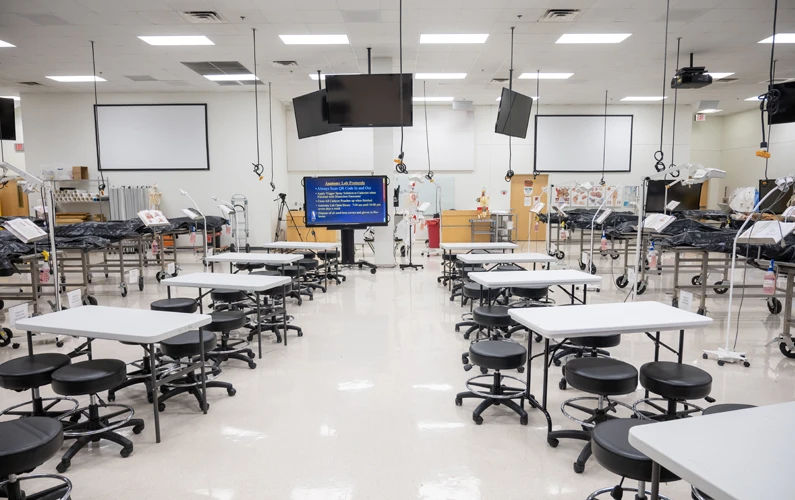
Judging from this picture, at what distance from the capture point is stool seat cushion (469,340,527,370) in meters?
3.07

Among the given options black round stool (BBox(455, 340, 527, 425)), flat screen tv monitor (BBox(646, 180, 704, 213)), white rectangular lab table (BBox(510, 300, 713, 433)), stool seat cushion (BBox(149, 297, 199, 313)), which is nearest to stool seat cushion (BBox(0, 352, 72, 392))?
stool seat cushion (BBox(149, 297, 199, 313))

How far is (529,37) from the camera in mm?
7293

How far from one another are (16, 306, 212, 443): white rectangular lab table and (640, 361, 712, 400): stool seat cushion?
2710 mm

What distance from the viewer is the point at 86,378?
2586 mm

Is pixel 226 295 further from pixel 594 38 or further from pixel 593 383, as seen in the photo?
pixel 594 38

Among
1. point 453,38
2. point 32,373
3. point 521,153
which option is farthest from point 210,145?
point 32,373

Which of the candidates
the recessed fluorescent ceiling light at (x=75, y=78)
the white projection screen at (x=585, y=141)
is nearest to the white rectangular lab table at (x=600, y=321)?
the recessed fluorescent ceiling light at (x=75, y=78)

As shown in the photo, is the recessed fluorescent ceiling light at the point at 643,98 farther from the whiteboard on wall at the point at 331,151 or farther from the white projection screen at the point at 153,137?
the white projection screen at the point at 153,137

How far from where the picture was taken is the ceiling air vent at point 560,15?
6254 millimetres

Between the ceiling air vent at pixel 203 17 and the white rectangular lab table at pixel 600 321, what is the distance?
18.8 ft

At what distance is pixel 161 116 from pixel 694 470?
12640 millimetres

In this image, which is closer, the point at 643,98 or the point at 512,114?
the point at 512,114

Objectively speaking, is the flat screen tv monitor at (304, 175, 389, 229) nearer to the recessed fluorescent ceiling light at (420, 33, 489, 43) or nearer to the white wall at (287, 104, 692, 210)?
the recessed fluorescent ceiling light at (420, 33, 489, 43)

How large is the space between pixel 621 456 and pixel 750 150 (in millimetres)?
14901
